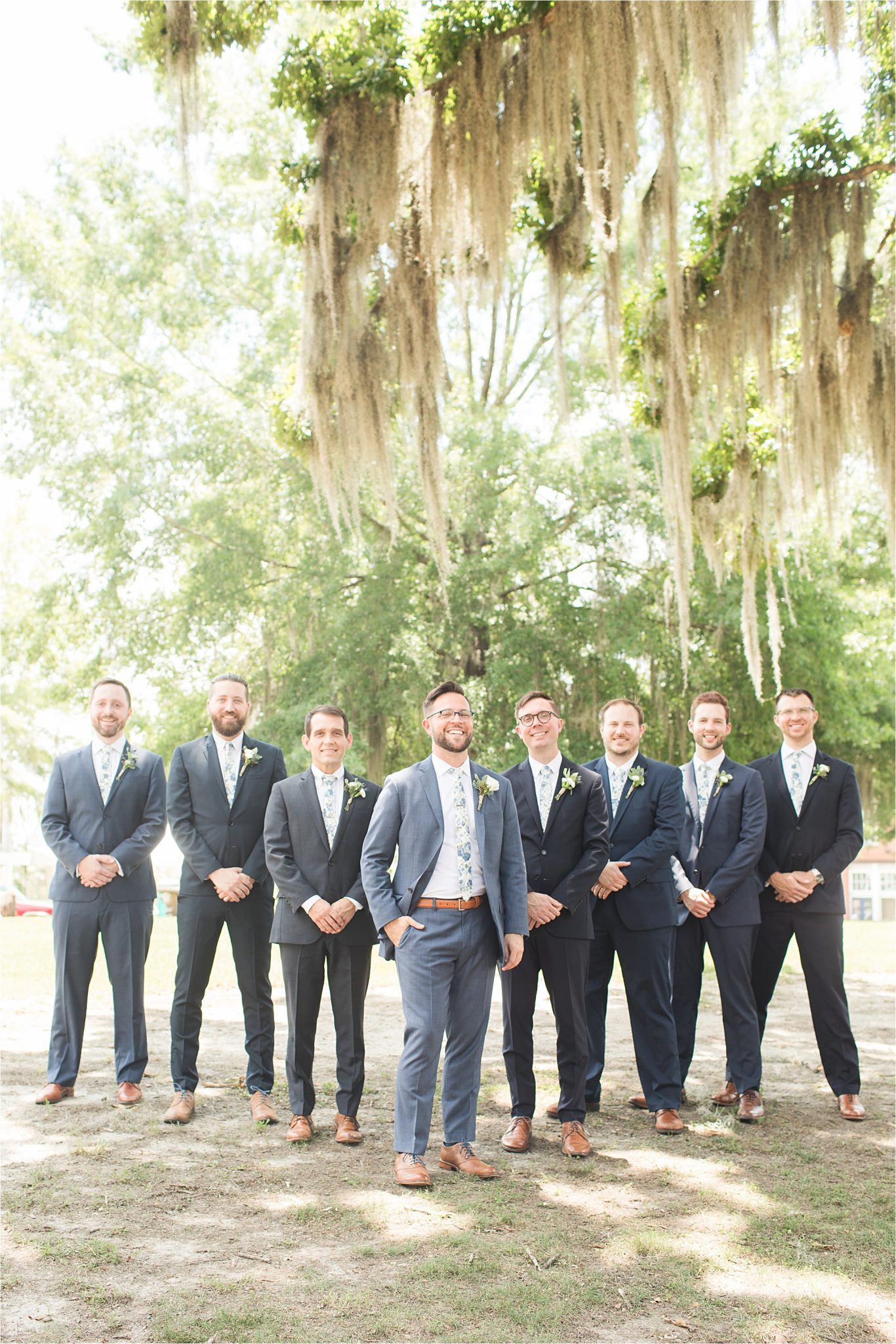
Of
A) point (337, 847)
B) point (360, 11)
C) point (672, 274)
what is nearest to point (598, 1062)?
point (337, 847)

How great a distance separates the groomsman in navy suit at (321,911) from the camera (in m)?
4.74

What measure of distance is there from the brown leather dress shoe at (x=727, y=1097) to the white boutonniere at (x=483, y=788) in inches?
83.6

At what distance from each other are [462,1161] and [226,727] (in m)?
2.27

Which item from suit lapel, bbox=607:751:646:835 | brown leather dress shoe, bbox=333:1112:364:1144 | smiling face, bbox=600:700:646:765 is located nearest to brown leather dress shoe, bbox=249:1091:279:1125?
brown leather dress shoe, bbox=333:1112:364:1144

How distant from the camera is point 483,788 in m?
4.49

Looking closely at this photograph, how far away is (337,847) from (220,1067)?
189 centimetres

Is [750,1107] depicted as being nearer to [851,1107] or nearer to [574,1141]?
[851,1107]

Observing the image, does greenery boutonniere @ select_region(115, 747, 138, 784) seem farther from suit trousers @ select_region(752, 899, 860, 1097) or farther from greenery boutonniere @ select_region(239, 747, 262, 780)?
suit trousers @ select_region(752, 899, 860, 1097)

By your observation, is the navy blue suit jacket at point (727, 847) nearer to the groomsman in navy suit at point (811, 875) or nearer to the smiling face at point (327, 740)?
the groomsman in navy suit at point (811, 875)

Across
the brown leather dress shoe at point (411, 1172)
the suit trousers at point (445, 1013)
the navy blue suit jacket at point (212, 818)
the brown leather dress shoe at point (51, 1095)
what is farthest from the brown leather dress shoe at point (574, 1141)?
the brown leather dress shoe at point (51, 1095)

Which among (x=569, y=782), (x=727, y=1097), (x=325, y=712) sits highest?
(x=325, y=712)

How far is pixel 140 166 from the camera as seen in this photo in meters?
18.6

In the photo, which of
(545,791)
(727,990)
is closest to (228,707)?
(545,791)

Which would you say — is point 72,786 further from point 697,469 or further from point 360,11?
point 697,469
